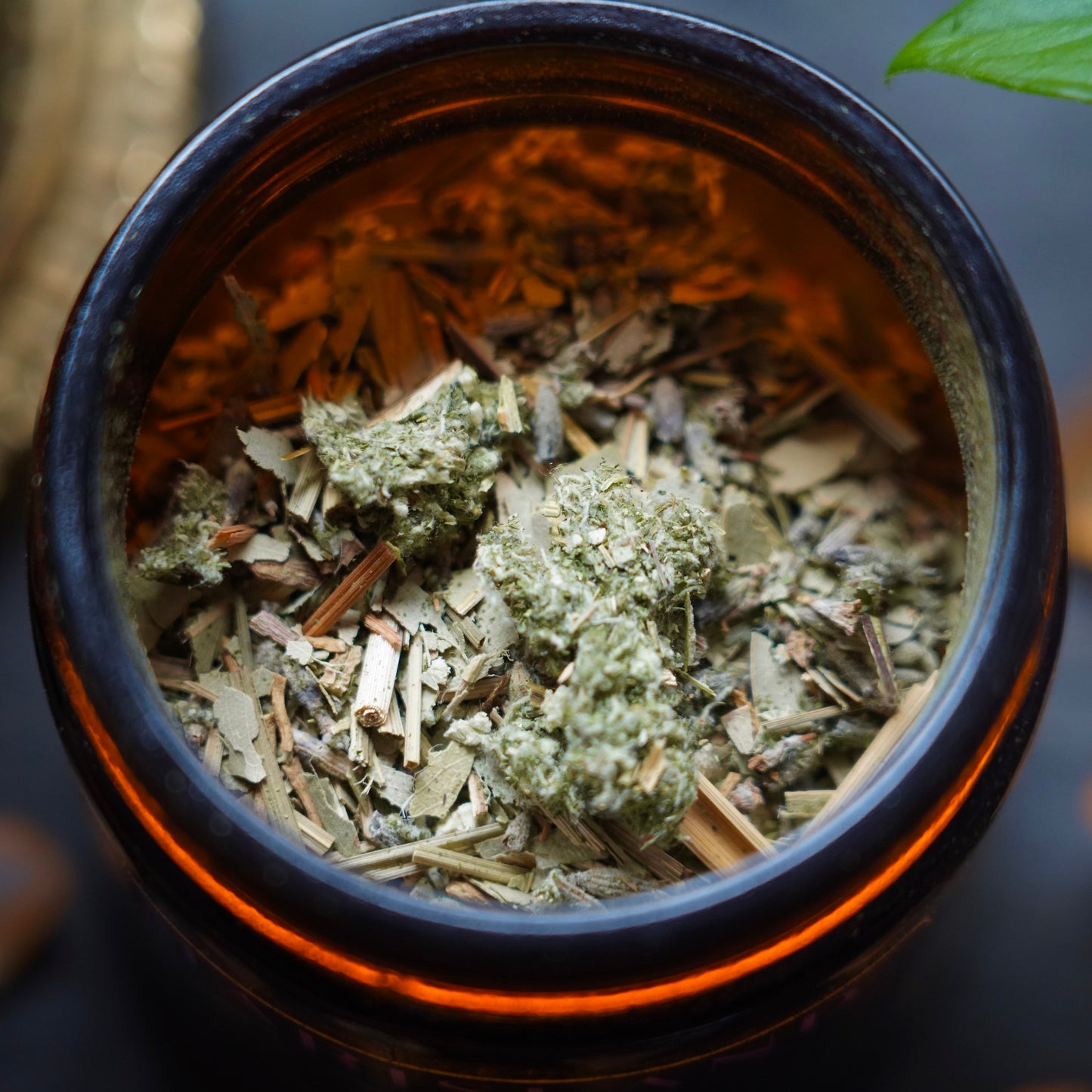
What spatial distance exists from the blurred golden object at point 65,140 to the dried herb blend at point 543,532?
1.16 ft

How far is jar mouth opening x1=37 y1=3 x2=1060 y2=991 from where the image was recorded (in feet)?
1.59

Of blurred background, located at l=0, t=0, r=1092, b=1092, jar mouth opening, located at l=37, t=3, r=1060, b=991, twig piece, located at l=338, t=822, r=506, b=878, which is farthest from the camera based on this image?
blurred background, located at l=0, t=0, r=1092, b=1092

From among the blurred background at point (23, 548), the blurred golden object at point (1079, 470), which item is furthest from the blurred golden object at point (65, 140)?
the blurred golden object at point (1079, 470)

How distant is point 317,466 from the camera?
2.18ft

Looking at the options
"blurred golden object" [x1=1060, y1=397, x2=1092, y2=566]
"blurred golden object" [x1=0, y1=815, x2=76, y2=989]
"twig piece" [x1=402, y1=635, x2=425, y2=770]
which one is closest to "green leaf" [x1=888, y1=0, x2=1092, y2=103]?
"twig piece" [x1=402, y1=635, x2=425, y2=770]

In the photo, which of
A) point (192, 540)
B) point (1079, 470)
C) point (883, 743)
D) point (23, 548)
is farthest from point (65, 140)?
point (1079, 470)

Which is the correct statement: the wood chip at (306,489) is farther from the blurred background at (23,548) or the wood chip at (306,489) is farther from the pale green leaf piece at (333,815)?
the blurred background at (23,548)

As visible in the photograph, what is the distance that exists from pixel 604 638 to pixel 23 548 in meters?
0.66

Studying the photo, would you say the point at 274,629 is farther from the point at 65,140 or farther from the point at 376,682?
the point at 65,140

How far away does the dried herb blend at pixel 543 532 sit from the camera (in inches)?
23.7

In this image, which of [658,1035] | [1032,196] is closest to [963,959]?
[658,1035]

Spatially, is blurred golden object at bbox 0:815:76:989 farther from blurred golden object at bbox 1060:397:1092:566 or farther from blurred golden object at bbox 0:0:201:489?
blurred golden object at bbox 1060:397:1092:566

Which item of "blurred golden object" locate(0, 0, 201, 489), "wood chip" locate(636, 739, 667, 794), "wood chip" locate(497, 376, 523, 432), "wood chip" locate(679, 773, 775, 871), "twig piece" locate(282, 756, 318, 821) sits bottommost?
"wood chip" locate(679, 773, 775, 871)

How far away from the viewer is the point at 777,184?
67 cm
